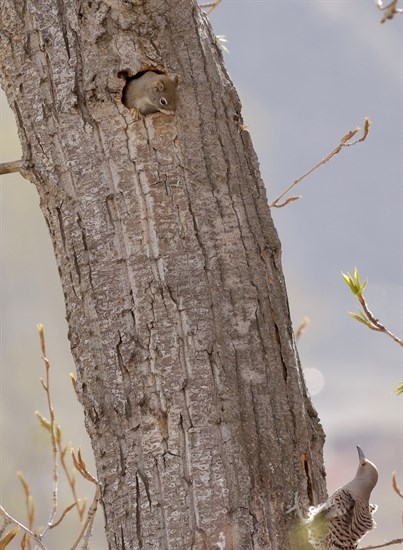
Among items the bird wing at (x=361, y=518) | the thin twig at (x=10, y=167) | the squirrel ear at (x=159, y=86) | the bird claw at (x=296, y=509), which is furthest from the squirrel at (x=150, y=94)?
the bird wing at (x=361, y=518)

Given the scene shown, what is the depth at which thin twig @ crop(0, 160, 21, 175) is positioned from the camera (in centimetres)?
174

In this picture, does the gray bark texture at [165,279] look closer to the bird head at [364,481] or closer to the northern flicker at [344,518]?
the northern flicker at [344,518]

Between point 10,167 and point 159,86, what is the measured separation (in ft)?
1.30

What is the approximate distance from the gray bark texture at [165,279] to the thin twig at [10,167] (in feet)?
0.25

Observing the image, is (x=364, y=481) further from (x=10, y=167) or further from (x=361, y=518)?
(x=10, y=167)

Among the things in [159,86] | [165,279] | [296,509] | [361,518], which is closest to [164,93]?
[159,86]

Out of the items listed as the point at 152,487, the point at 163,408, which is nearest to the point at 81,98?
the point at 163,408

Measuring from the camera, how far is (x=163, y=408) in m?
1.50

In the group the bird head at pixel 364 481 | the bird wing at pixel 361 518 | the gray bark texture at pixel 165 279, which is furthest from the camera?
the bird head at pixel 364 481

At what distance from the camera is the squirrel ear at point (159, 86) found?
1521 mm

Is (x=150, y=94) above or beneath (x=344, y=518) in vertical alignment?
above

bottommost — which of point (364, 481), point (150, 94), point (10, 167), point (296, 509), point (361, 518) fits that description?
point (296, 509)

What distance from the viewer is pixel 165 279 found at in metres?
1.55

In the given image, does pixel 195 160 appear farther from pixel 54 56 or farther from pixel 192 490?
pixel 192 490
